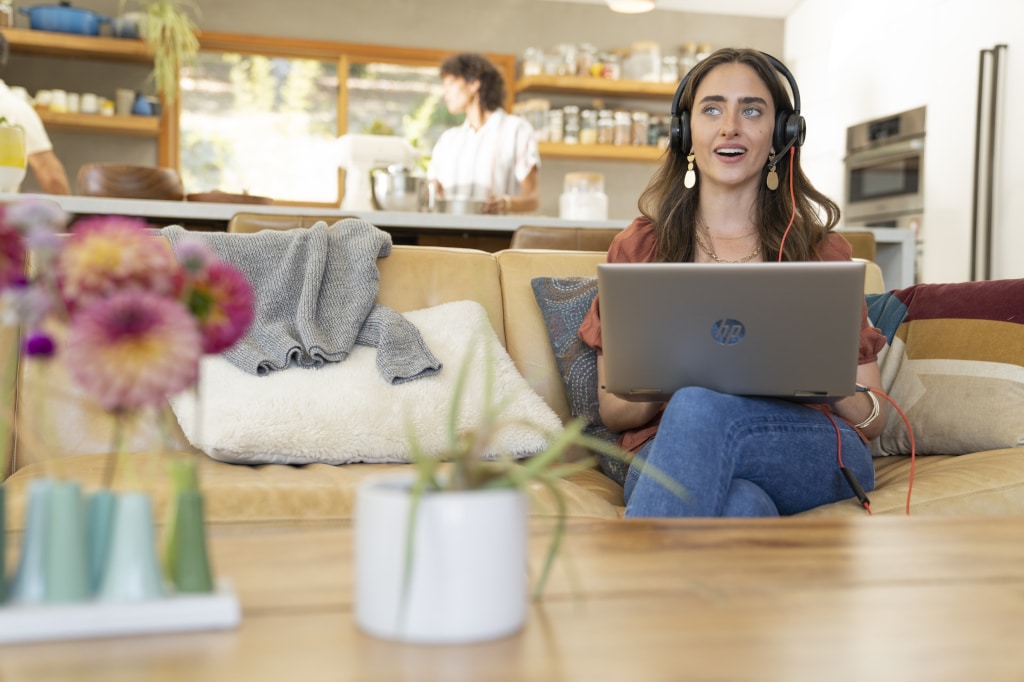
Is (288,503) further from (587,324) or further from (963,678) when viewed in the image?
(963,678)

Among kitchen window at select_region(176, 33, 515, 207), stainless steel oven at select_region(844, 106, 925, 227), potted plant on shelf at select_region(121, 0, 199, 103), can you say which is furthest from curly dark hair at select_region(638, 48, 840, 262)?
kitchen window at select_region(176, 33, 515, 207)

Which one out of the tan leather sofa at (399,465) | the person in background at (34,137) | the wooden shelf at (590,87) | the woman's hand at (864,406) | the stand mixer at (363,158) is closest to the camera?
the tan leather sofa at (399,465)

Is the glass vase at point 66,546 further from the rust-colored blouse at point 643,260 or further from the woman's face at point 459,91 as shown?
the woman's face at point 459,91

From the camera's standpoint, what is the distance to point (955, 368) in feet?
6.31

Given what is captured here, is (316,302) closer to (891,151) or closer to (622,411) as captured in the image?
(622,411)

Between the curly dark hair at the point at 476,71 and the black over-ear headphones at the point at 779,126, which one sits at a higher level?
the curly dark hair at the point at 476,71

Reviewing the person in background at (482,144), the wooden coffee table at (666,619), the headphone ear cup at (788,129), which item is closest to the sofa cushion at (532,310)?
the headphone ear cup at (788,129)

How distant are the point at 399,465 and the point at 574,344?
0.41 metres

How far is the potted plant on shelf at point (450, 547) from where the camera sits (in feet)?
2.06

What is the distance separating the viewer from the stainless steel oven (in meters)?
5.06

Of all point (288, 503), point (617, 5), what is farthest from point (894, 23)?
point (288, 503)

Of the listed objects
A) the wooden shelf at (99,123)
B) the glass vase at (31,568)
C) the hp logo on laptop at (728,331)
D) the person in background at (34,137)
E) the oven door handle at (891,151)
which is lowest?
the glass vase at (31,568)

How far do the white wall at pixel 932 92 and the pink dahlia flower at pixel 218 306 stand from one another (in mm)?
4377

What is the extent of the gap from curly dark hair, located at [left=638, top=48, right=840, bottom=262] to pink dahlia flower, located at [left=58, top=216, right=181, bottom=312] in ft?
4.58
